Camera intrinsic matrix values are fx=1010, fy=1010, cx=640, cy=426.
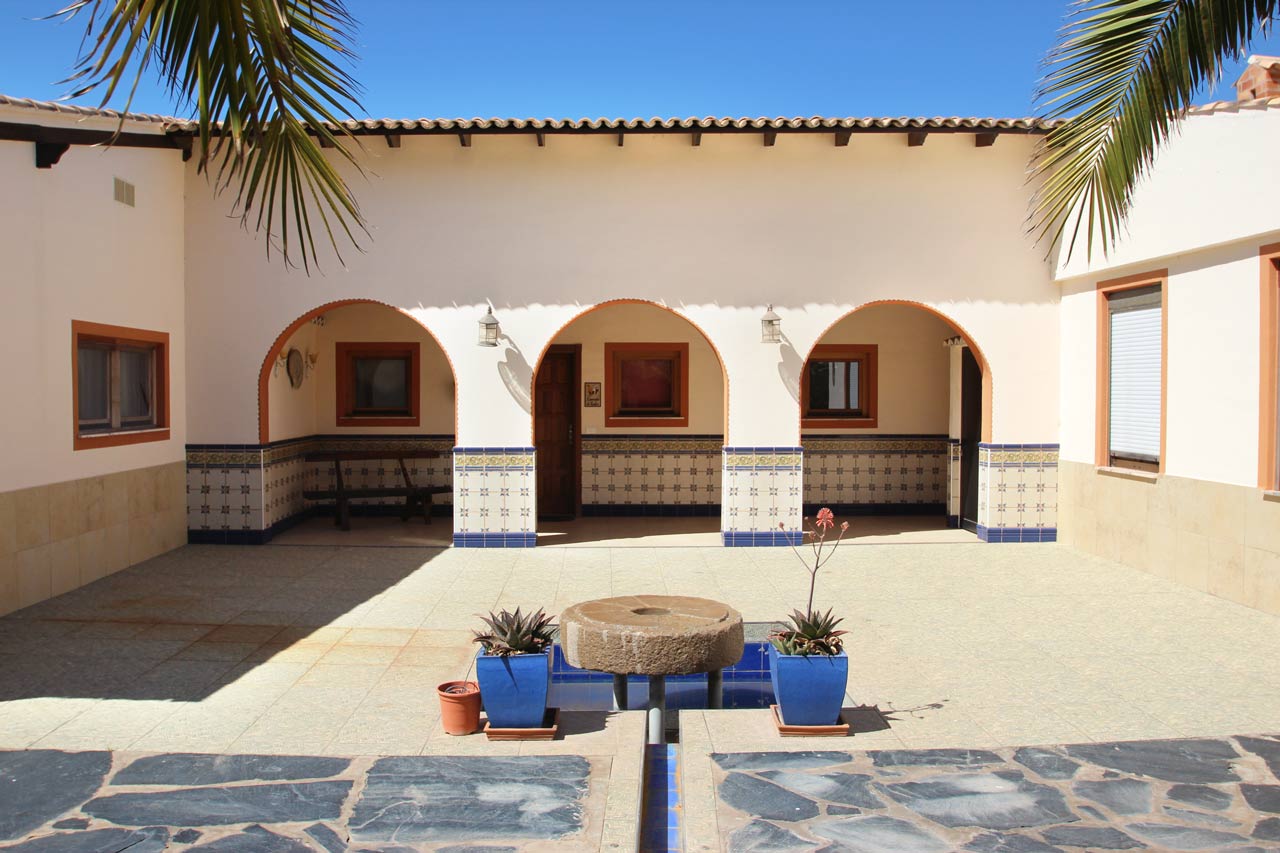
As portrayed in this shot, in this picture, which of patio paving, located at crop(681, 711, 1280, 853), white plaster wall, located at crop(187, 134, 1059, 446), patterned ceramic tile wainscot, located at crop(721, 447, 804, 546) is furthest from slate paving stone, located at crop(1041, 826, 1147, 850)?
white plaster wall, located at crop(187, 134, 1059, 446)

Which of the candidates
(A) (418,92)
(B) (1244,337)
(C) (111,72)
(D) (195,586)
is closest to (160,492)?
(D) (195,586)

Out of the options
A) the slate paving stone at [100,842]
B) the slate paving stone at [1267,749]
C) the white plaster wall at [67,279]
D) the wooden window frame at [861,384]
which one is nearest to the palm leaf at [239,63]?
the slate paving stone at [100,842]

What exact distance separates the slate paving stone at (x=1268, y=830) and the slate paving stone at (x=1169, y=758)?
387mm

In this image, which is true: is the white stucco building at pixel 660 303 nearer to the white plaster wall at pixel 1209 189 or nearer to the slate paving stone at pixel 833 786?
the white plaster wall at pixel 1209 189

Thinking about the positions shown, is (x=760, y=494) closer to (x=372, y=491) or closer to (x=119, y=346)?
(x=372, y=491)

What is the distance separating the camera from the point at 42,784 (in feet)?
13.8

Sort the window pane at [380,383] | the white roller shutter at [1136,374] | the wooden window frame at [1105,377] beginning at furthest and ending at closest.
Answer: the window pane at [380,383] < the wooden window frame at [1105,377] < the white roller shutter at [1136,374]

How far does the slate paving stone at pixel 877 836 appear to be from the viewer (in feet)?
12.1


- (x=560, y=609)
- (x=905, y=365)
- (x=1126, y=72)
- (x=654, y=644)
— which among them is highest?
(x=1126, y=72)

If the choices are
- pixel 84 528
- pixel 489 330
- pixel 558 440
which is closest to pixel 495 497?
pixel 489 330

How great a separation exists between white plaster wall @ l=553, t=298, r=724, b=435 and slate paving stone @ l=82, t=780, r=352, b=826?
8879 mm

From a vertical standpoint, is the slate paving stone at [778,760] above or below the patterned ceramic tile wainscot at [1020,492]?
below

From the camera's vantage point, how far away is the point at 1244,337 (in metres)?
7.72

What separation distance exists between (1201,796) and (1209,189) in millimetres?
5551
